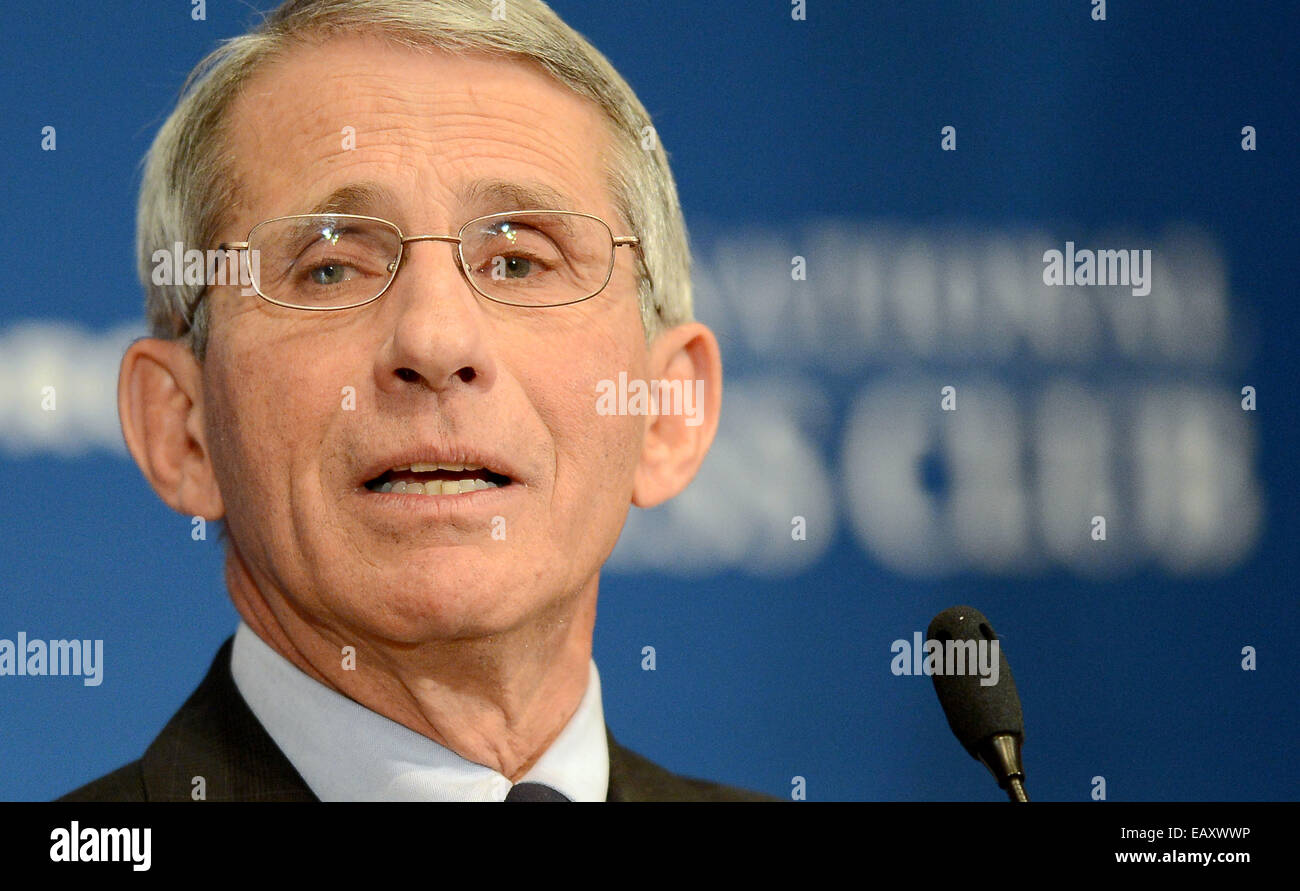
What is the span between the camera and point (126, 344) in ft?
6.83

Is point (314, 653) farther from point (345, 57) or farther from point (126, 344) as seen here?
point (345, 57)

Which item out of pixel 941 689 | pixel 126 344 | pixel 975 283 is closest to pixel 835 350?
pixel 975 283

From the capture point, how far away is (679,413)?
83.4 inches

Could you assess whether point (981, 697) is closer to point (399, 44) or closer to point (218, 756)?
point (218, 756)

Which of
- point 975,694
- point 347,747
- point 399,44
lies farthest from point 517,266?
point 975,694

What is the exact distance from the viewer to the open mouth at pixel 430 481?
1.85m

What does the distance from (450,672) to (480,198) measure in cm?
62

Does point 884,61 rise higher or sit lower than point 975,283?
Answer: higher

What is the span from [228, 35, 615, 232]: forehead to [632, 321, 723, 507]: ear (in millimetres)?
271

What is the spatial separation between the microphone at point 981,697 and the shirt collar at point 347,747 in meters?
0.62

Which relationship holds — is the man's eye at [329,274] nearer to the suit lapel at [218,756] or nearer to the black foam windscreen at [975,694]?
the suit lapel at [218,756]

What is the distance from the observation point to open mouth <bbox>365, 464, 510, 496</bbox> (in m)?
1.85

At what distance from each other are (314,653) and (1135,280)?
1.36m

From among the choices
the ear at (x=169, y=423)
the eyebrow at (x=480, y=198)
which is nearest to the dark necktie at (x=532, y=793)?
the ear at (x=169, y=423)
